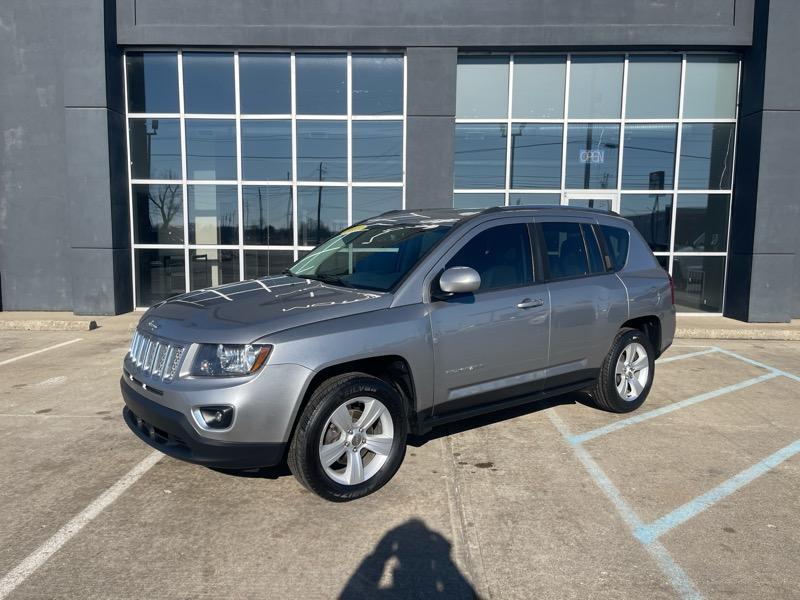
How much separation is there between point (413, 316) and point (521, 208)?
5.37 ft

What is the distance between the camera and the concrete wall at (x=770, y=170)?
10508mm

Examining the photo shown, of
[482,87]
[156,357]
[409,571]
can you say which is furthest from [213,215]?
[409,571]

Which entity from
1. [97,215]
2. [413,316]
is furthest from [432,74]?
[413,316]

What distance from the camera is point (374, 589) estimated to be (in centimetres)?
278

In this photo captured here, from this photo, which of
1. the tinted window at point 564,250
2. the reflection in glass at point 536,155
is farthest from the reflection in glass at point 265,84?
the tinted window at point 564,250

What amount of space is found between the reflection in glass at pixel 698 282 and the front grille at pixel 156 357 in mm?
11164

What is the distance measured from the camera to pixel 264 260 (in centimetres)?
1194

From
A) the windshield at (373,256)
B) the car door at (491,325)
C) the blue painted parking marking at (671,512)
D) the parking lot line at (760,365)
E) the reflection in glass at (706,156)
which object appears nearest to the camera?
the blue painted parking marking at (671,512)

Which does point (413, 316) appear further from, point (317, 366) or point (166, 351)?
point (166, 351)

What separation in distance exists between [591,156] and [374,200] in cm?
470

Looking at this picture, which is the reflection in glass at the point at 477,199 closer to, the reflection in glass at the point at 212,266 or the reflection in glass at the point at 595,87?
the reflection in glass at the point at 595,87

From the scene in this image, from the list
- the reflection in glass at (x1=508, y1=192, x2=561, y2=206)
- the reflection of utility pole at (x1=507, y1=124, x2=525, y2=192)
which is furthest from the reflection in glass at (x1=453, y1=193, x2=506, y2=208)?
the reflection of utility pole at (x1=507, y1=124, x2=525, y2=192)

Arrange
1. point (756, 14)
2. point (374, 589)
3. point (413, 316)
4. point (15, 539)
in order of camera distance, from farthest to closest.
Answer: point (756, 14), point (413, 316), point (15, 539), point (374, 589)

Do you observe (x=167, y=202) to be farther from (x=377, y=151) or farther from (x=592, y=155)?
(x=592, y=155)
